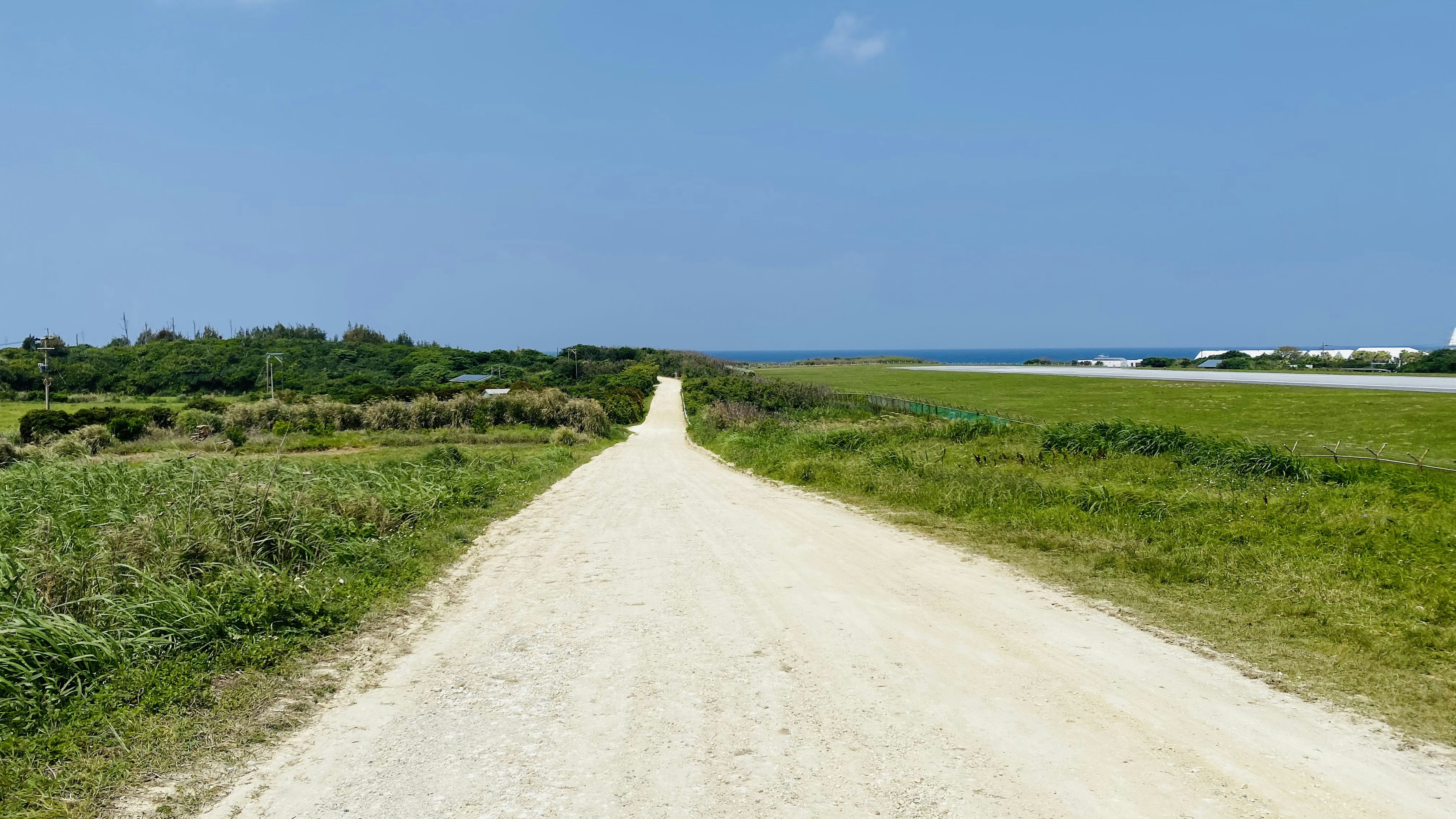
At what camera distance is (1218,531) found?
36.2 feet

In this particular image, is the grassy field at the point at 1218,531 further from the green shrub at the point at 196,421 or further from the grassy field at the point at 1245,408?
the green shrub at the point at 196,421

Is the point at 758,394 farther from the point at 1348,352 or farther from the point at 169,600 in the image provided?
the point at 1348,352

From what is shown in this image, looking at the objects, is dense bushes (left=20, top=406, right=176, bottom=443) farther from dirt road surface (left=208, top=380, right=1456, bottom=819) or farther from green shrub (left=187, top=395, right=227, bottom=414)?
dirt road surface (left=208, top=380, right=1456, bottom=819)

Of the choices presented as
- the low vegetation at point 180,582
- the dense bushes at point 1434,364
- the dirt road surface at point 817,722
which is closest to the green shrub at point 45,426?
the low vegetation at point 180,582

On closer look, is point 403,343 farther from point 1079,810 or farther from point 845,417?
point 1079,810

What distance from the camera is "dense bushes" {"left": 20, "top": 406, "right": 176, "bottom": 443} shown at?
36719 millimetres

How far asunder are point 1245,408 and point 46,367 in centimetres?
8829

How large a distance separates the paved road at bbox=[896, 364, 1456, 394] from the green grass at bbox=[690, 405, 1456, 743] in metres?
25.0

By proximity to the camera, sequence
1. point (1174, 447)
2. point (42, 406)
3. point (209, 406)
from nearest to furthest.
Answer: point (1174, 447)
point (209, 406)
point (42, 406)

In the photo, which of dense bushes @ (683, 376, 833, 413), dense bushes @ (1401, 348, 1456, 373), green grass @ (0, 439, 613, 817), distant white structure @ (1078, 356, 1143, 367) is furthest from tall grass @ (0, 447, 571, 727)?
distant white structure @ (1078, 356, 1143, 367)

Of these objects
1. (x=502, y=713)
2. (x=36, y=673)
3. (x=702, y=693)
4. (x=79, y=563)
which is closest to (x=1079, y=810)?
(x=702, y=693)

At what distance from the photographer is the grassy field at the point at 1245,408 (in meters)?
23.7

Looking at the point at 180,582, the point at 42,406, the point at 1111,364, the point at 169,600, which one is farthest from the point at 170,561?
the point at 1111,364

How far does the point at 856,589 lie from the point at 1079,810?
4.86 meters
